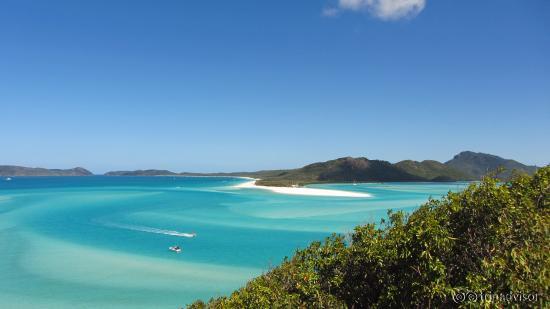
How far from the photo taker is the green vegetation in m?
6.42

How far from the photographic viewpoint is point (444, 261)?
288 inches

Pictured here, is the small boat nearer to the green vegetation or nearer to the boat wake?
the boat wake

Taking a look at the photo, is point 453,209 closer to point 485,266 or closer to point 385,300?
point 485,266

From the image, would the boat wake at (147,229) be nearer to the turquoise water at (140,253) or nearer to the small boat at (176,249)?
the turquoise water at (140,253)

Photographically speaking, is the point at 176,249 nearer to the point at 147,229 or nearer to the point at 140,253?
the point at 140,253

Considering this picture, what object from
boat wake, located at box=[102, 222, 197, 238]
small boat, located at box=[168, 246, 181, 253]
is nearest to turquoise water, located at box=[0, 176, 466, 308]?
boat wake, located at box=[102, 222, 197, 238]

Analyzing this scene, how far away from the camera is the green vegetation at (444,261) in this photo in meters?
6.42

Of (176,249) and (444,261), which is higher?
(444,261)

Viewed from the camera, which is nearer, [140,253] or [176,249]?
[140,253]

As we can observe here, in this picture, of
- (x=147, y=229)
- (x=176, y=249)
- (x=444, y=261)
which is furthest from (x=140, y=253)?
(x=444, y=261)

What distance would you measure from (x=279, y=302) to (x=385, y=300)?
240cm

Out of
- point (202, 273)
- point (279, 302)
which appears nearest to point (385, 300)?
point (279, 302)

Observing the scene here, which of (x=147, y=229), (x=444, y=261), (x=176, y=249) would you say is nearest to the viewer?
(x=444, y=261)

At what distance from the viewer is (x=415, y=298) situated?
7355 mm
